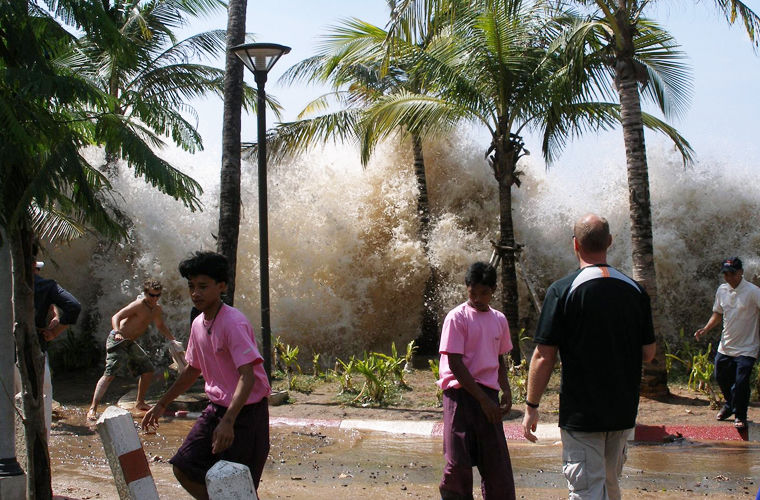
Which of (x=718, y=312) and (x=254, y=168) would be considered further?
(x=254, y=168)

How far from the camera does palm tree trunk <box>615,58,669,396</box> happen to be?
10039mm

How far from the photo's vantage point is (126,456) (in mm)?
3852

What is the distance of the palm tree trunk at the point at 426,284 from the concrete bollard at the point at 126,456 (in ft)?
39.1

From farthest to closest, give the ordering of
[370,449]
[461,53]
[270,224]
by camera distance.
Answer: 1. [270,224]
2. [461,53]
3. [370,449]

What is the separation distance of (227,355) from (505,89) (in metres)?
8.59

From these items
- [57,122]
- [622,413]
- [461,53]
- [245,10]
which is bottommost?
[622,413]

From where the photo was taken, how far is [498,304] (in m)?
15.4

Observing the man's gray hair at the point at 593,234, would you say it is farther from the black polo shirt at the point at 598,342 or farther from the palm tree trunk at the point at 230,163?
the palm tree trunk at the point at 230,163

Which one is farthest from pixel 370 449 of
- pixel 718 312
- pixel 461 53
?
pixel 461 53

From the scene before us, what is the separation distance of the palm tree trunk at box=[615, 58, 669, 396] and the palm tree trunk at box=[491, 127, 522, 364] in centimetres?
220

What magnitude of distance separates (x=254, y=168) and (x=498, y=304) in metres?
5.82

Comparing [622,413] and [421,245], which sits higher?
[421,245]

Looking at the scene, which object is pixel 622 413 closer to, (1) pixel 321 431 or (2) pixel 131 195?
(1) pixel 321 431

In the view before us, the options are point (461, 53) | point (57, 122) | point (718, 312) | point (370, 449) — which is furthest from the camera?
point (461, 53)
